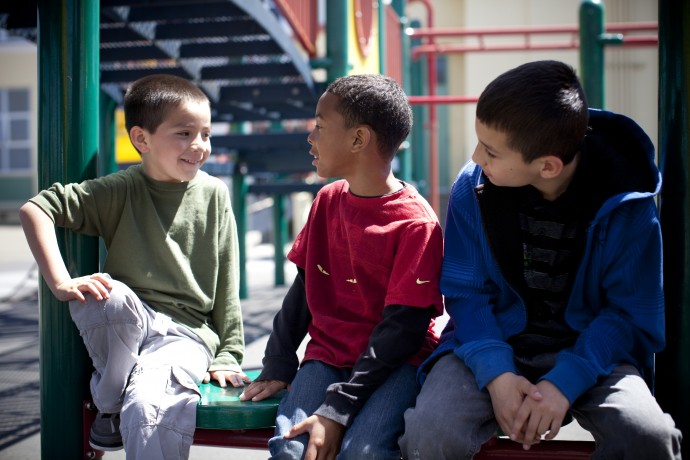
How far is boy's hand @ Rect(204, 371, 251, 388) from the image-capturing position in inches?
74.1

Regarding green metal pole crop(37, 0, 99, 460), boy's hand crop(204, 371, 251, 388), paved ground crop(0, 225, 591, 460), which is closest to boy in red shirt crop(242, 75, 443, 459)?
boy's hand crop(204, 371, 251, 388)

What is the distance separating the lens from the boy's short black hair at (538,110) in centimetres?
155

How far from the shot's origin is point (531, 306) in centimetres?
163

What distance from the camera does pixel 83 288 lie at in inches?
67.8

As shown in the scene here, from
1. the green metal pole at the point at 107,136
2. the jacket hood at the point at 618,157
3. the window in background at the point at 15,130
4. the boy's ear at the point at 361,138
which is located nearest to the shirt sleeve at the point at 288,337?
the boy's ear at the point at 361,138

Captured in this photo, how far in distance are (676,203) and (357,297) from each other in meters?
0.72

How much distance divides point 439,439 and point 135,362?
0.75 meters

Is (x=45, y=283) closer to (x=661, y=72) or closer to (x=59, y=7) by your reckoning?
(x=59, y=7)

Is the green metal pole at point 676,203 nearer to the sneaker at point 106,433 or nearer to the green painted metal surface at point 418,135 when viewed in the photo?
the sneaker at point 106,433

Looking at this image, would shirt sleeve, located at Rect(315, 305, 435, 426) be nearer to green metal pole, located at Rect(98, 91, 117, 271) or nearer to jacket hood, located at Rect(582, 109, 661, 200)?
jacket hood, located at Rect(582, 109, 661, 200)

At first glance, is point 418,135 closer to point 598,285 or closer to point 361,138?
point 361,138

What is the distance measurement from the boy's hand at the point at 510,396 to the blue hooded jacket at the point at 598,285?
0.02 metres

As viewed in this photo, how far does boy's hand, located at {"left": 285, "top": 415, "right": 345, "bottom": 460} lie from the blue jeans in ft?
0.06

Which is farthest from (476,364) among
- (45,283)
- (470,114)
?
(470,114)
